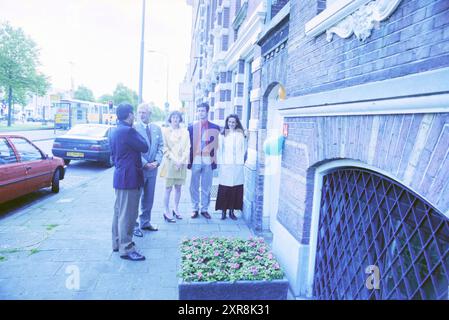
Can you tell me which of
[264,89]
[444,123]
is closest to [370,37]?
[444,123]

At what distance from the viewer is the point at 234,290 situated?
316 centimetres

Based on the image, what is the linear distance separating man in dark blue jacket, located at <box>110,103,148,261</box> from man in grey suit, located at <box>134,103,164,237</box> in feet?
2.59

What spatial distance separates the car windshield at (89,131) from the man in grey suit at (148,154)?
27.8 feet

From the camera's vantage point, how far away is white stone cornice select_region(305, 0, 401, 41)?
7.84 ft

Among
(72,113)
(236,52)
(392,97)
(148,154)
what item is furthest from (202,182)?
(72,113)

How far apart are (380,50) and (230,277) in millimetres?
2308

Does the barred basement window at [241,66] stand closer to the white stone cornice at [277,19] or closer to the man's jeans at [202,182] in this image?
the white stone cornice at [277,19]

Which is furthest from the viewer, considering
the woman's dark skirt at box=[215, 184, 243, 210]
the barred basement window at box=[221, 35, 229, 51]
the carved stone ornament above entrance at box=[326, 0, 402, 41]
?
the barred basement window at box=[221, 35, 229, 51]

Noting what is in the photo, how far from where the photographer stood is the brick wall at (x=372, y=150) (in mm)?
1830

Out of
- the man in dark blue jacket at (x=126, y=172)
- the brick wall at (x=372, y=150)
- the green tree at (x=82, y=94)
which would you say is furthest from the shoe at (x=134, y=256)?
the green tree at (x=82, y=94)

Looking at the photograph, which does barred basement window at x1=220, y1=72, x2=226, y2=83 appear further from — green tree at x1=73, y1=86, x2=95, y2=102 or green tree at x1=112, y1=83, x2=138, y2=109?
green tree at x1=112, y1=83, x2=138, y2=109

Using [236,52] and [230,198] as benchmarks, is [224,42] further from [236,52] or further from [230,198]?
[230,198]

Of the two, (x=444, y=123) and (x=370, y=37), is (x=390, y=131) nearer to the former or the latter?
(x=444, y=123)

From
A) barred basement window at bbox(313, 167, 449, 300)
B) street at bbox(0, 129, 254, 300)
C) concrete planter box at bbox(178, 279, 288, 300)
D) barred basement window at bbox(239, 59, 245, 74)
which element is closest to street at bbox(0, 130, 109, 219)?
street at bbox(0, 129, 254, 300)
